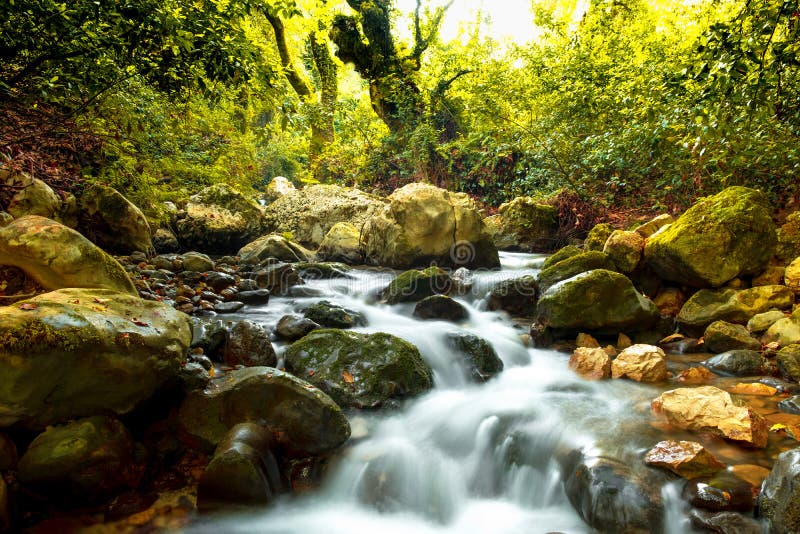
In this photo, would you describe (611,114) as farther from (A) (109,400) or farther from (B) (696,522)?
(A) (109,400)

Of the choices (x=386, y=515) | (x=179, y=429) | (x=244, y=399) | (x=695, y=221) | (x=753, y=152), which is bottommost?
(x=386, y=515)

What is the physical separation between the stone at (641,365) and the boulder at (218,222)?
9.06 meters

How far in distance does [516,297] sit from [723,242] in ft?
8.45

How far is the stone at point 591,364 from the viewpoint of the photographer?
4.26m

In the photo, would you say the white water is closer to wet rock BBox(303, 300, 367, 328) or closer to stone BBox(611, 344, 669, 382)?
stone BBox(611, 344, 669, 382)

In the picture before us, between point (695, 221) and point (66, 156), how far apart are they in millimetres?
8939

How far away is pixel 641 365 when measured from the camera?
13.4 ft

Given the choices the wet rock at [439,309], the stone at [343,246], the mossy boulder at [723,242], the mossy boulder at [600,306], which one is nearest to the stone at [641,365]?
the mossy boulder at [600,306]

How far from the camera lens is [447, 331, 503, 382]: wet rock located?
451cm

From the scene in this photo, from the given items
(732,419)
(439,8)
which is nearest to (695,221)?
(732,419)

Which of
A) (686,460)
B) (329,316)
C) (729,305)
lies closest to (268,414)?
(329,316)

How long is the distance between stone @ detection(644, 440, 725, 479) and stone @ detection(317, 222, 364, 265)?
742 cm

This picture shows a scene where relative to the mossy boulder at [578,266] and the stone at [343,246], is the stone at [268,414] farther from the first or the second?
the stone at [343,246]

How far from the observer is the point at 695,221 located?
17.7 ft
